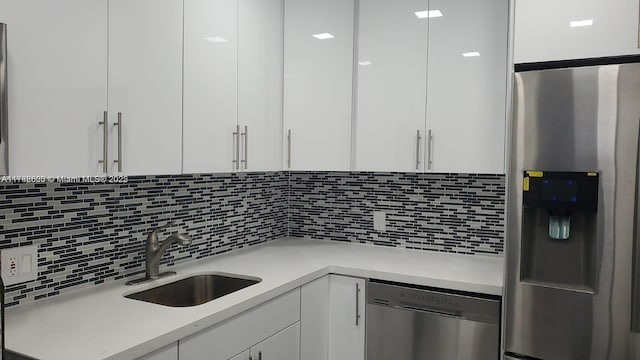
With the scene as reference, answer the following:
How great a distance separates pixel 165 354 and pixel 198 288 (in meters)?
0.78

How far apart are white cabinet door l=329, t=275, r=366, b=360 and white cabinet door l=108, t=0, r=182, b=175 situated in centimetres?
97

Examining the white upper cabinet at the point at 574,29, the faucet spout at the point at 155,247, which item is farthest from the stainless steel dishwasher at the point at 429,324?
the white upper cabinet at the point at 574,29

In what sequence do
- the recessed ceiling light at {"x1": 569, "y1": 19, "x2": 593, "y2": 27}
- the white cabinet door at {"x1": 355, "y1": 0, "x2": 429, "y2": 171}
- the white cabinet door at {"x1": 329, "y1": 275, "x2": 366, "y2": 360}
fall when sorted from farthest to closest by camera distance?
1. the white cabinet door at {"x1": 355, "y1": 0, "x2": 429, "y2": 171}
2. the white cabinet door at {"x1": 329, "y1": 275, "x2": 366, "y2": 360}
3. the recessed ceiling light at {"x1": 569, "y1": 19, "x2": 593, "y2": 27}

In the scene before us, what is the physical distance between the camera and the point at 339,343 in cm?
230

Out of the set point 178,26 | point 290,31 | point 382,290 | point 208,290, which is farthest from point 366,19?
point 208,290

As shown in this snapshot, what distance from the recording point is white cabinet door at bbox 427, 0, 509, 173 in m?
2.20

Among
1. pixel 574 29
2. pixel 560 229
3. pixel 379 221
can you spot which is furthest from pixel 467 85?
pixel 379 221

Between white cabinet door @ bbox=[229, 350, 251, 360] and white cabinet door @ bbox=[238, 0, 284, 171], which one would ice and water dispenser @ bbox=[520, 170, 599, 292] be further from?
white cabinet door @ bbox=[238, 0, 284, 171]

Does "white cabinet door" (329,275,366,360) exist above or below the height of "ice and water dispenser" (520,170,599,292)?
below

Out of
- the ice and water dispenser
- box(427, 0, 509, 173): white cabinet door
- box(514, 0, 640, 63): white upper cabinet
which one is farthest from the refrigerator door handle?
box(427, 0, 509, 173): white cabinet door

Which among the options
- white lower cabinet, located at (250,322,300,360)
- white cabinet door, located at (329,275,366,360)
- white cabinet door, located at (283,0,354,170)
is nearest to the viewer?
white lower cabinet, located at (250,322,300,360)

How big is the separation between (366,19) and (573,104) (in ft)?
4.00

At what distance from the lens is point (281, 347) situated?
1996 millimetres

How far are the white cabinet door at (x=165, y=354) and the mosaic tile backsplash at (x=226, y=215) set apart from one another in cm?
62
